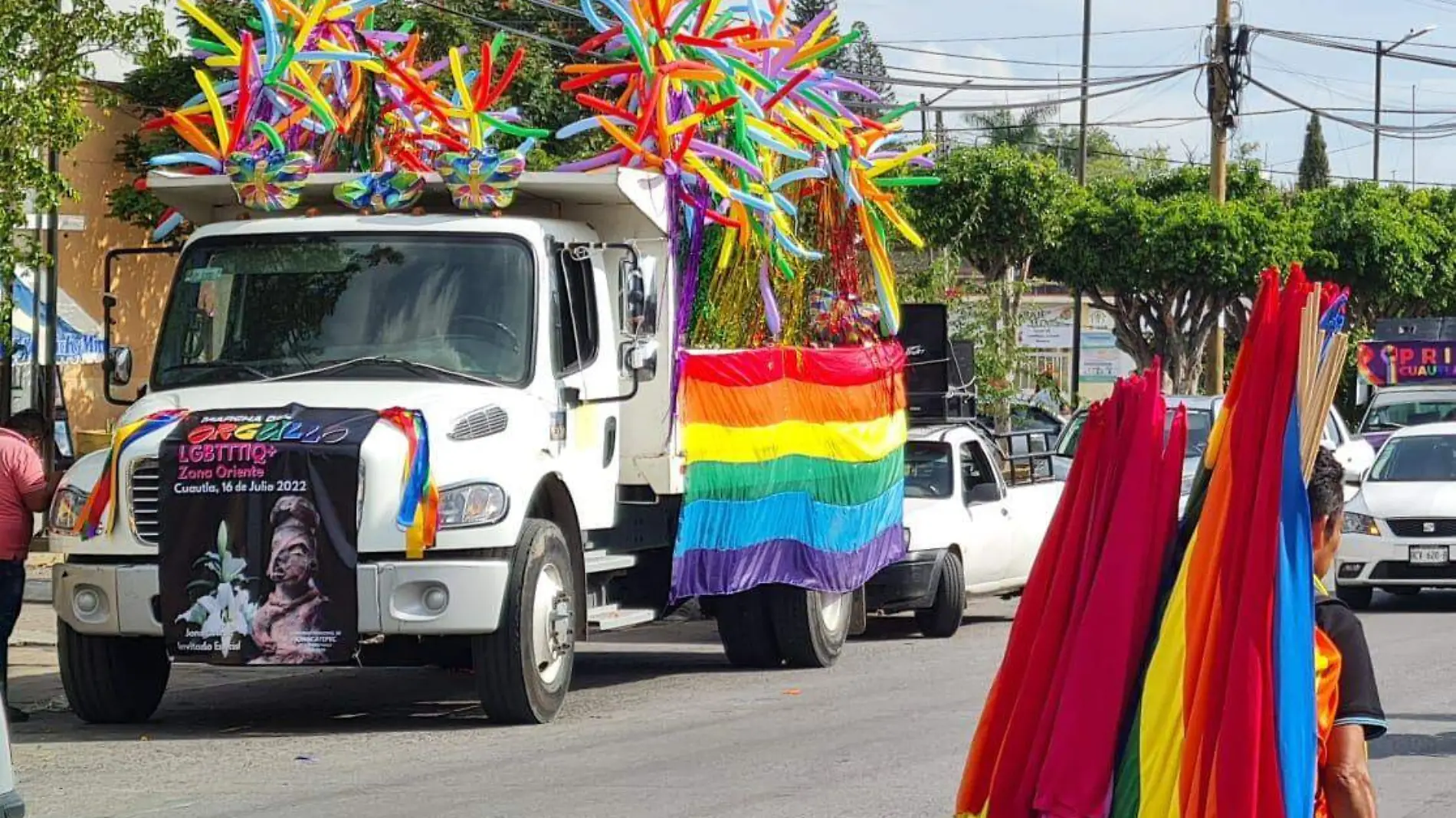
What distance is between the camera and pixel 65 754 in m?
10.2

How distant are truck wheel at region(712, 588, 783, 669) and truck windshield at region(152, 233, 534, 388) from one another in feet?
10.7

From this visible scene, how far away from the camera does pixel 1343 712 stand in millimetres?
4254

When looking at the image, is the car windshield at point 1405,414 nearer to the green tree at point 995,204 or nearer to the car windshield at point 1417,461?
the car windshield at point 1417,461

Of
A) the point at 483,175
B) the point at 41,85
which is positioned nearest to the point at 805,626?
the point at 483,175

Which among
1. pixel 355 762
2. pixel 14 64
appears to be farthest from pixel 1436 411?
pixel 355 762

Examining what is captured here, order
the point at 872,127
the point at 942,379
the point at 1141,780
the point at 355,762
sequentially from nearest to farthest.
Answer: the point at 1141,780 < the point at 355,762 < the point at 872,127 < the point at 942,379

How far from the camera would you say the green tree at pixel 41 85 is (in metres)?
15.5

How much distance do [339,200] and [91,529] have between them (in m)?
2.37

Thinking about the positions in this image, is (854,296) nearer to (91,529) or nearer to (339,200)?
(339,200)

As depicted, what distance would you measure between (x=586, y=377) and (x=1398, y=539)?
29.9 ft

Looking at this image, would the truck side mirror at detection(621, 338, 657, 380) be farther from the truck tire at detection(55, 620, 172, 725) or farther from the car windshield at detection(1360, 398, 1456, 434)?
the car windshield at detection(1360, 398, 1456, 434)

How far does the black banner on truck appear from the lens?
1020 cm

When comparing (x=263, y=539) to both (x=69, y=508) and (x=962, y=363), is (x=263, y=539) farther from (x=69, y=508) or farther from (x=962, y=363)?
(x=962, y=363)

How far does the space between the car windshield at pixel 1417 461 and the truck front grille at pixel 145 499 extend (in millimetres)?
12232
